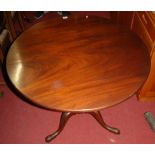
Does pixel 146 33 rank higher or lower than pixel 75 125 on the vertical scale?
higher

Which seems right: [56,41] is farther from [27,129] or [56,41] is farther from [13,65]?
[27,129]

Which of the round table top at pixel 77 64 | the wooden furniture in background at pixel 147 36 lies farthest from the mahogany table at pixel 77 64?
the wooden furniture in background at pixel 147 36

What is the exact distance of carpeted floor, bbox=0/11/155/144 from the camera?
163cm

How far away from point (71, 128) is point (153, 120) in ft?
2.26

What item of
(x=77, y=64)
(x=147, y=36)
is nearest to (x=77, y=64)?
(x=77, y=64)

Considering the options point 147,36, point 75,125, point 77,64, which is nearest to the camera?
point 77,64

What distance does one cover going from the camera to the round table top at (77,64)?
3.33ft

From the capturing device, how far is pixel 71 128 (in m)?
1.70

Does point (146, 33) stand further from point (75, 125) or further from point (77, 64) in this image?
point (75, 125)

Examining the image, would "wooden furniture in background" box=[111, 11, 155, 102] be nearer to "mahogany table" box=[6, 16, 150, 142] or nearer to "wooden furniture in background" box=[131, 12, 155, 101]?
"wooden furniture in background" box=[131, 12, 155, 101]

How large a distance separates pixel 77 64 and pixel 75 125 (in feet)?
2.36

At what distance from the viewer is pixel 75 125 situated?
5.63 feet

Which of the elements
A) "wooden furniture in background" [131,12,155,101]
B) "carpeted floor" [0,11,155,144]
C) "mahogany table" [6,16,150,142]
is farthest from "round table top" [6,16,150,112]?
"carpeted floor" [0,11,155,144]

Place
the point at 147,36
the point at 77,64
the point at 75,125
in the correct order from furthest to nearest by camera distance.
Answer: the point at 75,125
the point at 147,36
the point at 77,64
